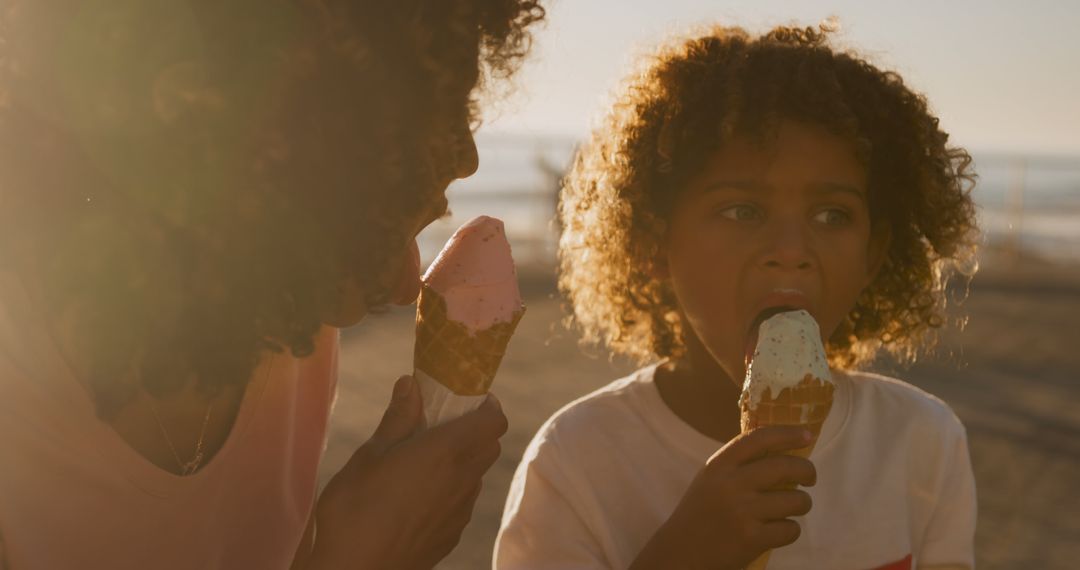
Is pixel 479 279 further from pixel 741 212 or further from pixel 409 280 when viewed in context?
pixel 741 212

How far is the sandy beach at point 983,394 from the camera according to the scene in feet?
15.9

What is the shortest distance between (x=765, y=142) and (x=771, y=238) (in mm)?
233

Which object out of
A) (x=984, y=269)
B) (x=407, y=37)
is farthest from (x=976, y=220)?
(x=984, y=269)

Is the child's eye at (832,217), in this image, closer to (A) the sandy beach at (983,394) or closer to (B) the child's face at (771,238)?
(B) the child's face at (771,238)

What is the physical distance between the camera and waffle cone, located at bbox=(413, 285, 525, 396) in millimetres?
2277

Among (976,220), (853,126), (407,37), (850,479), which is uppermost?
(407,37)

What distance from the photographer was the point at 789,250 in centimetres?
249

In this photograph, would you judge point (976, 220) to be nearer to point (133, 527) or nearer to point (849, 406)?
point (849, 406)

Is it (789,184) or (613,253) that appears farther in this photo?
(613,253)

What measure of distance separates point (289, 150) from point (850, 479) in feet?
4.87

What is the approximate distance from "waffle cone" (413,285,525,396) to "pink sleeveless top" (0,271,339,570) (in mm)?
466

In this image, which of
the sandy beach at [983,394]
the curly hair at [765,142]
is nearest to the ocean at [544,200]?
the sandy beach at [983,394]

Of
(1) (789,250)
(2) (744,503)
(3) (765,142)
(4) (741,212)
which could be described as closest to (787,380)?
(2) (744,503)

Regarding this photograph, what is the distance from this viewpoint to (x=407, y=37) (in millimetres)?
1954
